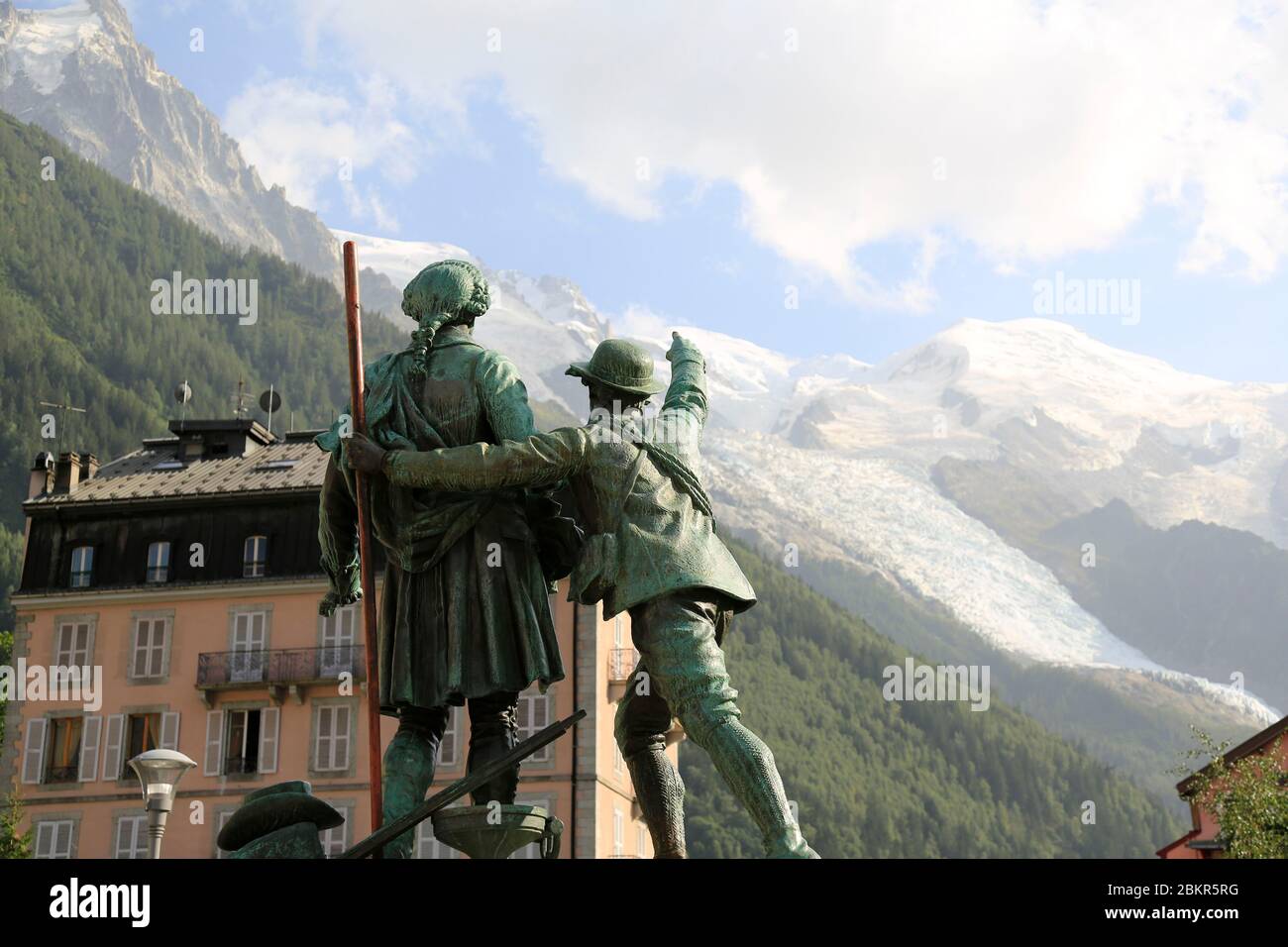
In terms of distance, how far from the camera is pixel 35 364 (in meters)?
126

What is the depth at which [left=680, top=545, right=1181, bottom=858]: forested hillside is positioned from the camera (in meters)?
132

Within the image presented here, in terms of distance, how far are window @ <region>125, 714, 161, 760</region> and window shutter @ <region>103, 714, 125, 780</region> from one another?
0.29 metres

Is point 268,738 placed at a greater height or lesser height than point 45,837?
greater

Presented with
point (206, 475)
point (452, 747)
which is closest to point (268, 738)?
point (452, 747)

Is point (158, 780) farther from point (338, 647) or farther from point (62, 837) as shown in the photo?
point (62, 837)

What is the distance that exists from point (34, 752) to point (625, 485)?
47.4 metres

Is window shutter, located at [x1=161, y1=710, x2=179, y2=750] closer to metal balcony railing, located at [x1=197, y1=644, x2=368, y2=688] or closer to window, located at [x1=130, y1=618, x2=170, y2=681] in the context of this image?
window, located at [x1=130, y1=618, x2=170, y2=681]

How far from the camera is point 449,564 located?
322 inches

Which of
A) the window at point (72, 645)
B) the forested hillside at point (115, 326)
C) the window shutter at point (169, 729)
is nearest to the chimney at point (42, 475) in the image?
the window at point (72, 645)

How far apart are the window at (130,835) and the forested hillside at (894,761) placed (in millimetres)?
76329

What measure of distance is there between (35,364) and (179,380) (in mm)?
12285

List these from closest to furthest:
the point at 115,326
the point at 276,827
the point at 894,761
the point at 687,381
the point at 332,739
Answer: the point at 276,827 → the point at 687,381 → the point at 332,739 → the point at 894,761 → the point at 115,326
